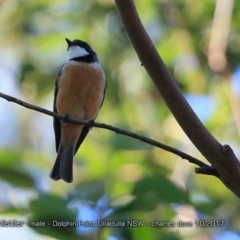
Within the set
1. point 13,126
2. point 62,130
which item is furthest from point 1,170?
point 13,126

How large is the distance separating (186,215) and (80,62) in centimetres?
207

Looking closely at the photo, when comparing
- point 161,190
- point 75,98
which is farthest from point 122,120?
point 161,190

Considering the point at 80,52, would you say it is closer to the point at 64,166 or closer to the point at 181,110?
the point at 64,166

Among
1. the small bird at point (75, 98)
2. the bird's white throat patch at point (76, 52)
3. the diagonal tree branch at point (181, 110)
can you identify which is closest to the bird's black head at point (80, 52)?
the bird's white throat patch at point (76, 52)

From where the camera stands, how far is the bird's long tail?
12.9 ft

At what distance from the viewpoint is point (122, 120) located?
4.10m

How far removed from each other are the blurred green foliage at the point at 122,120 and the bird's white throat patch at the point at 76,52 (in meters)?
0.10

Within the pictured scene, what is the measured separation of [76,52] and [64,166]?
1.16 metres

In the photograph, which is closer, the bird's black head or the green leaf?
the green leaf

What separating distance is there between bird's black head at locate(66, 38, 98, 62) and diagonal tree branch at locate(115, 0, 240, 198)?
2681mm

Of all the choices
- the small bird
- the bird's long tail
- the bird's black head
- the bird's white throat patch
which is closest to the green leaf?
the bird's long tail

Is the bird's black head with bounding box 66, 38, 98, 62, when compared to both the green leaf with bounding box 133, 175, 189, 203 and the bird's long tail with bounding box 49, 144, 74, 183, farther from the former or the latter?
the green leaf with bounding box 133, 175, 189, 203

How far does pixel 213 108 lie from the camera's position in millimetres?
4133

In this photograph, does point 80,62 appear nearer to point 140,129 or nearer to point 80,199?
point 140,129
